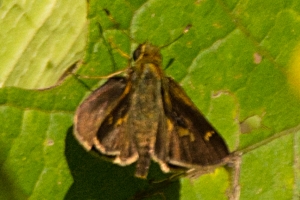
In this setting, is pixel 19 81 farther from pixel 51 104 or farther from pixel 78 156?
pixel 78 156

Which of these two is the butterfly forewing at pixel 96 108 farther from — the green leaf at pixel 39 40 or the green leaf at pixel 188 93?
the green leaf at pixel 39 40

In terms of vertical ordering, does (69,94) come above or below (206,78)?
above

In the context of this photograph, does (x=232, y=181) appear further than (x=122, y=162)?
Yes

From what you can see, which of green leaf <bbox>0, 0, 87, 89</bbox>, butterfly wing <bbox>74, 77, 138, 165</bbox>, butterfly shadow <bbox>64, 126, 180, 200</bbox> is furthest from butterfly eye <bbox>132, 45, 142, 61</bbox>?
butterfly shadow <bbox>64, 126, 180, 200</bbox>

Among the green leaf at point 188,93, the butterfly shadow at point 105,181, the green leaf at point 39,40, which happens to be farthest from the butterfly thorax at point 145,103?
the green leaf at point 39,40

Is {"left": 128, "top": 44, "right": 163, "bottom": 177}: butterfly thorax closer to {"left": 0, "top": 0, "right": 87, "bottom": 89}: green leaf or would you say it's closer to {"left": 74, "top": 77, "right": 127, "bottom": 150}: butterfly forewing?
{"left": 74, "top": 77, "right": 127, "bottom": 150}: butterfly forewing

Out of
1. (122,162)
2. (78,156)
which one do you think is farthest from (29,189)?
(122,162)

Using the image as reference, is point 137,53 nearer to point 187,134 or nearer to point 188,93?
point 188,93
